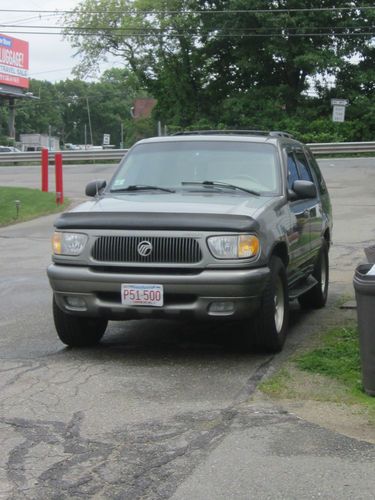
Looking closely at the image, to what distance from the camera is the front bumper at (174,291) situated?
19.3 feet

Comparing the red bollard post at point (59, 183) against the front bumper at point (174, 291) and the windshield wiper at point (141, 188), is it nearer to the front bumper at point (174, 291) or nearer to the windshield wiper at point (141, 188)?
the windshield wiper at point (141, 188)

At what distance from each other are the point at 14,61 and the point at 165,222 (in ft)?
219

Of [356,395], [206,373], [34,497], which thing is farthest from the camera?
[206,373]

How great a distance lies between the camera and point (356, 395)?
535 centimetres

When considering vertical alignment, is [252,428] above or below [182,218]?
below

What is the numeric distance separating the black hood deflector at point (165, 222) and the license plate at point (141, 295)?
0.46 m

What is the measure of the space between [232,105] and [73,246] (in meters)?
32.7

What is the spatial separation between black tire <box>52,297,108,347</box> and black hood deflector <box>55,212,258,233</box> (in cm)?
81

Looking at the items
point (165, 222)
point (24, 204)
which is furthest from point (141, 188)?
point (24, 204)

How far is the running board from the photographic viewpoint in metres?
7.35

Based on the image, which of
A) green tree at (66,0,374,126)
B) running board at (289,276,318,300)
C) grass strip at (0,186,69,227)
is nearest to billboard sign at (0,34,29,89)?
green tree at (66,0,374,126)

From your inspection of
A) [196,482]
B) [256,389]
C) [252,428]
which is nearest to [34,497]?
[196,482]

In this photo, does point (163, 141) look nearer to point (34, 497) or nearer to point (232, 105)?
point (34, 497)

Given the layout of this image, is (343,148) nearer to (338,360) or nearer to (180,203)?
(180,203)
